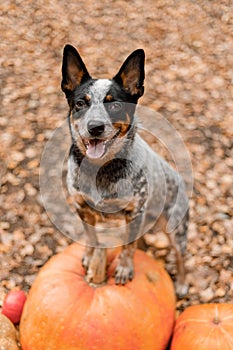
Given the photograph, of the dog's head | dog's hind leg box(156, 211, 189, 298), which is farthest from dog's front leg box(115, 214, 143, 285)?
the dog's head

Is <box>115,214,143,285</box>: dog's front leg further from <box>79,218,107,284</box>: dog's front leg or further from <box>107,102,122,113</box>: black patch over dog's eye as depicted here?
<box>107,102,122,113</box>: black patch over dog's eye

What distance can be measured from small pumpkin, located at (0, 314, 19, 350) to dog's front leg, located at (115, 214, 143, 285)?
864mm

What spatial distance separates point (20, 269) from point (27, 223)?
1.51 ft

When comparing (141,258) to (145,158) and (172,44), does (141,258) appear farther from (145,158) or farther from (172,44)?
(172,44)

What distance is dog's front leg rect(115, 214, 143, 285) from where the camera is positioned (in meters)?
3.68

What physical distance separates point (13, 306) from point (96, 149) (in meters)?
1.44

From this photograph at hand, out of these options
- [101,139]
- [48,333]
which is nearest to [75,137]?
[101,139]

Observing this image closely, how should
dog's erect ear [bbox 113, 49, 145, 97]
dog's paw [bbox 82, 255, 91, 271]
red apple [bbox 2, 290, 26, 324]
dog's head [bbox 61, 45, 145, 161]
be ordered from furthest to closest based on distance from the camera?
red apple [bbox 2, 290, 26, 324] < dog's paw [bbox 82, 255, 91, 271] < dog's erect ear [bbox 113, 49, 145, 97] < dog's head [bbox 61, 45, 145, 161]

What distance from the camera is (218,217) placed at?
4.94 meters

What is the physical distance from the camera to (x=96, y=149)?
351 centimetres

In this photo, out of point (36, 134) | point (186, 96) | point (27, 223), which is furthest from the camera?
point (186, 96)

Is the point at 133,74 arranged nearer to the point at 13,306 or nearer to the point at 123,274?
the point at 123,274

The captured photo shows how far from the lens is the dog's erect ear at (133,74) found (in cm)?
357

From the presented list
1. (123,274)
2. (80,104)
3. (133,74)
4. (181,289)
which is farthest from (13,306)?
(133,74)
